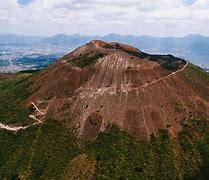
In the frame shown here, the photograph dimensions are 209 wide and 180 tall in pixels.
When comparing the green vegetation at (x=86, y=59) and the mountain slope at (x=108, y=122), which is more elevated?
the green vegetation at (x=86, y=59)

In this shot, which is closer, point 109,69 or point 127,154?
point 127,154

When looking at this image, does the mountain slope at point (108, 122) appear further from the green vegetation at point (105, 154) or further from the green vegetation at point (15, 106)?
the green vegetation at point (15, 106)

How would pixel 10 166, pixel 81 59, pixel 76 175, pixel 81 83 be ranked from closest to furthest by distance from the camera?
pixel 76 175 < pixel 10 166 < pixel 81 83 < pixel 81 59

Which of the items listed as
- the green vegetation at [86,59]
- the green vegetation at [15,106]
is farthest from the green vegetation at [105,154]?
the green vegetation at [86,59]

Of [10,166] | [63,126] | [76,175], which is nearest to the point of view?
[76,175]

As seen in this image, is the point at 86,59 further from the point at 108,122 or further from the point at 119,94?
the point at 108,122

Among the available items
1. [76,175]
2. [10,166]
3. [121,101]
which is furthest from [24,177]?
[121,101]

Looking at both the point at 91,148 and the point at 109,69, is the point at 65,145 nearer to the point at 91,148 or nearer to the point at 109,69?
the point at 91,148

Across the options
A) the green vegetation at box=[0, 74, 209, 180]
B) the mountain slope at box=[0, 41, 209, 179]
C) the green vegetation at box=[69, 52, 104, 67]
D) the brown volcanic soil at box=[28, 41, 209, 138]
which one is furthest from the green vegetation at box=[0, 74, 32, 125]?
the green vegetation at box=[69, 52, 104, 67]
